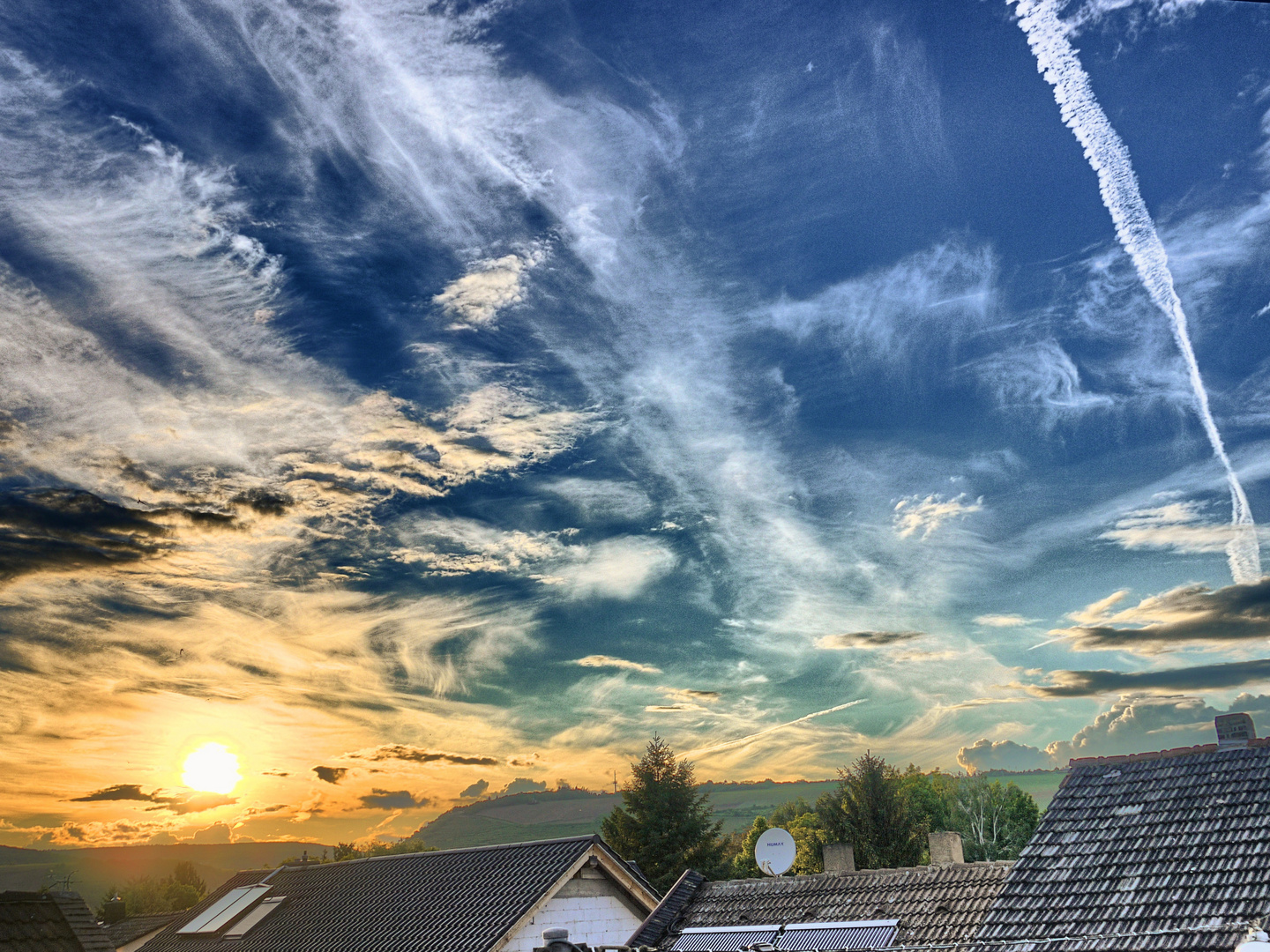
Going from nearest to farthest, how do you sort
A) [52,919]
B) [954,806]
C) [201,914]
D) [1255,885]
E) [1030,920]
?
1. [52,919]
2. [1255,885]
3. [1030,920]
4. [201,914]
5. [954,806]

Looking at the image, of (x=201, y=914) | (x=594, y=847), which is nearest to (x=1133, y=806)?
(x=594, y=847)

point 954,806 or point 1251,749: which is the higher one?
point 954,806

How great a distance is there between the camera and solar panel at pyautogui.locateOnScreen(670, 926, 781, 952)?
67.5 feet

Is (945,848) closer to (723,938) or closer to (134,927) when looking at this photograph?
(723,938)

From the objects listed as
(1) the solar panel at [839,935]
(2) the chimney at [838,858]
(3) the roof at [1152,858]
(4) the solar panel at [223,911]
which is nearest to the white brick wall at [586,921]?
(2) the chimney at [838,858]

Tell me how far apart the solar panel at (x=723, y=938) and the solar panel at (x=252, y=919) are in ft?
59.6

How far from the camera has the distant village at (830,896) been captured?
52.4 ft

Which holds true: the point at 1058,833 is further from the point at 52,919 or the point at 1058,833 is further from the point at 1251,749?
the point at 52,919

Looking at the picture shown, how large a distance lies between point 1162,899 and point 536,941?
47.9ft

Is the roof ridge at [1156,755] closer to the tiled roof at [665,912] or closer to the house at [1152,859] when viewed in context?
the house at [1152,859]

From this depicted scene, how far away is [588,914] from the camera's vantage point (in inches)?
997

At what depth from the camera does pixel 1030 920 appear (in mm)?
17344

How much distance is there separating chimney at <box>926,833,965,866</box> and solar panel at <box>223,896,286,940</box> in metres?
22.9

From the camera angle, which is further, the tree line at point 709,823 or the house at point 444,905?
the tree line at point 709,823
